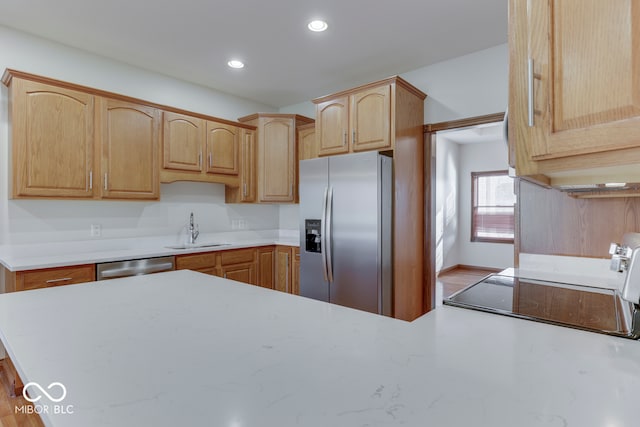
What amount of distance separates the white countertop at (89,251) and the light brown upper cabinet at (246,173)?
21.1 inches

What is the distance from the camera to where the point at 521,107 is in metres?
0.80

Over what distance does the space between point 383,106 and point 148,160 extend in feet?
7.20

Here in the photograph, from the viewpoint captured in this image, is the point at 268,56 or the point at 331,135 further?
the point at 331,135

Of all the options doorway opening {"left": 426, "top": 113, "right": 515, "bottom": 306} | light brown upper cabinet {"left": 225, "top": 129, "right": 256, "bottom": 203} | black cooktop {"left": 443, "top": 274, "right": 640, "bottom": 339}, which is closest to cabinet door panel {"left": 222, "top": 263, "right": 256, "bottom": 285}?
light brown upper cabinet {"left": 225, "top": 129, "right": 256, "bottom": 203}

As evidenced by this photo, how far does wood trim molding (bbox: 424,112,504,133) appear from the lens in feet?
9.67

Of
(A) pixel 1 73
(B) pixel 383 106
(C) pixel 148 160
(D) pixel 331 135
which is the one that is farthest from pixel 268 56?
(A) pixel 1 73

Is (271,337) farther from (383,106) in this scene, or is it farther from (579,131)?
(383,106)

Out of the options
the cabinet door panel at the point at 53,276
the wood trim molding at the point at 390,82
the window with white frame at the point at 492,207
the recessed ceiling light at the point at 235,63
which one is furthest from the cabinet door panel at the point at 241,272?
the window with white frame at the point at 492,207

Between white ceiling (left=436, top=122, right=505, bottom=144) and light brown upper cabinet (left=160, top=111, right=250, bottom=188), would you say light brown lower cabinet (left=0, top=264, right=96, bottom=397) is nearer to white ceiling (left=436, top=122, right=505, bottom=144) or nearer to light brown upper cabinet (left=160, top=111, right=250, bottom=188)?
light brown upper cabinet (left=160, top=111, right=250, bottom=188)

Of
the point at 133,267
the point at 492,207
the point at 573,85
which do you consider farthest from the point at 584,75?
the point at 492,207

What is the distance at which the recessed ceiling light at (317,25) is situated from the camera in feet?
8.43

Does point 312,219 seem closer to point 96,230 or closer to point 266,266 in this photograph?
point 266,266

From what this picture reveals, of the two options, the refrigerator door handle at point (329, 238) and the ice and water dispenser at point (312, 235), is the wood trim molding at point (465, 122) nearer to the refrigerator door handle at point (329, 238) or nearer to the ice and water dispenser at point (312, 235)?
the refrigerator door handle at point (329, 238)

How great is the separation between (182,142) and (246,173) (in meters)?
0.82
